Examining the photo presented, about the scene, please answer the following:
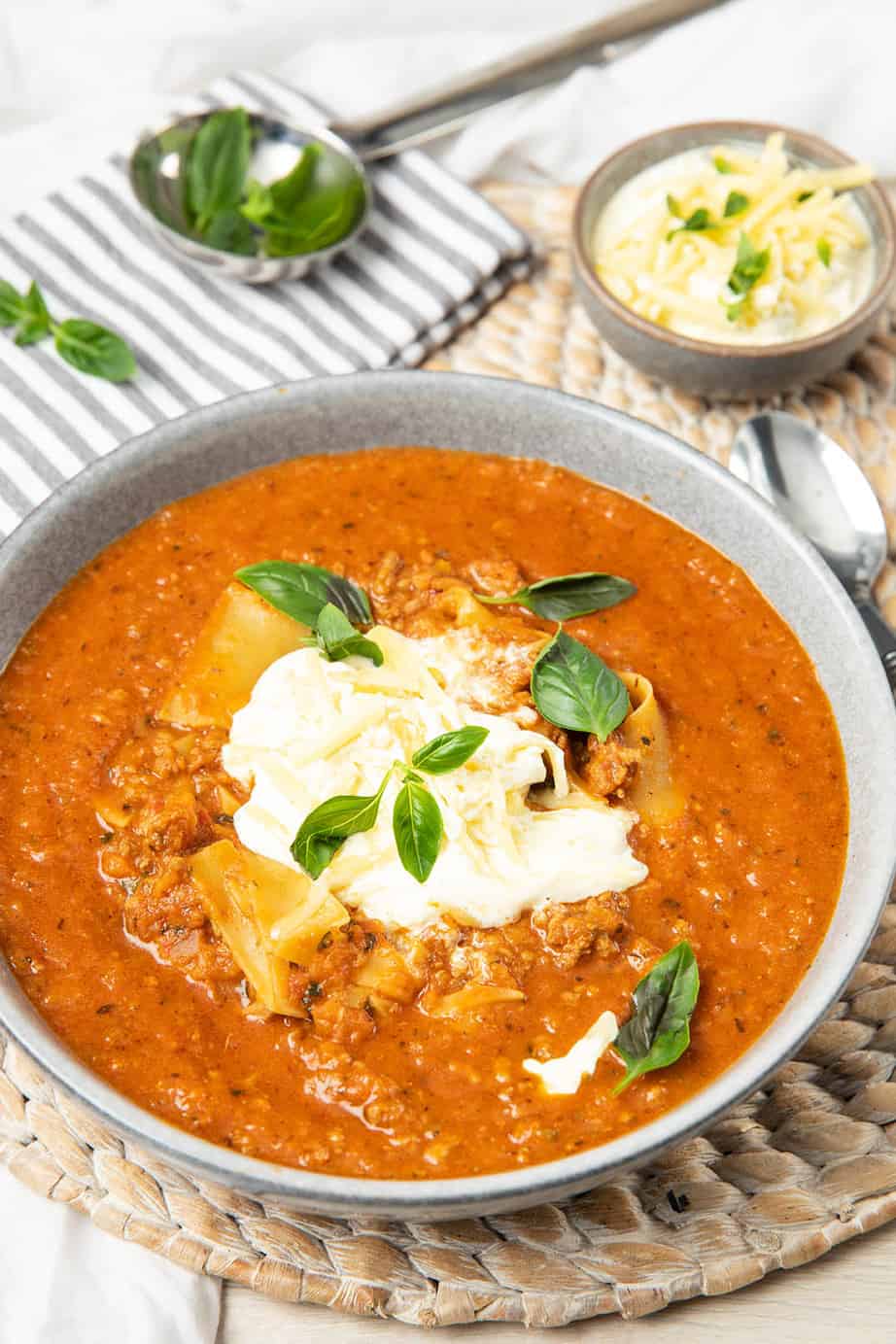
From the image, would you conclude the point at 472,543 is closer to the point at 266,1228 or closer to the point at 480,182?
the point at 266,1228

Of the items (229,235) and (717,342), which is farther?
(229,235)

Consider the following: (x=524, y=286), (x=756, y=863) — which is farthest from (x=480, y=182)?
(x=756, y=863)

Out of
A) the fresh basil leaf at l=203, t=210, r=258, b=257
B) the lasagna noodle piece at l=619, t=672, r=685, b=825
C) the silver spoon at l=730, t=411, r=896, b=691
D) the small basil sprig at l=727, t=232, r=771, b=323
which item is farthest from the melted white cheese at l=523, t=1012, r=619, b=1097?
the fresh basil leaf at l=203, t=210, r=258, b=257

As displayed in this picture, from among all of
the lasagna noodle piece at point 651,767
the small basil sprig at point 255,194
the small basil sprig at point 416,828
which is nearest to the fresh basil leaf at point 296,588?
the small basil sprig at point 416,828

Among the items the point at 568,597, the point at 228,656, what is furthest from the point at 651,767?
the point at 228,656

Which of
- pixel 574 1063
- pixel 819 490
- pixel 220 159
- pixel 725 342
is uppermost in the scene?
pixel 220 159

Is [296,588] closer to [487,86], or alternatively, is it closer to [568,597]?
[568,597]

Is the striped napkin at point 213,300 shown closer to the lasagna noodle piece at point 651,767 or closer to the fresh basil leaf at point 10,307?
the fresh basil leaf at point 10,307
